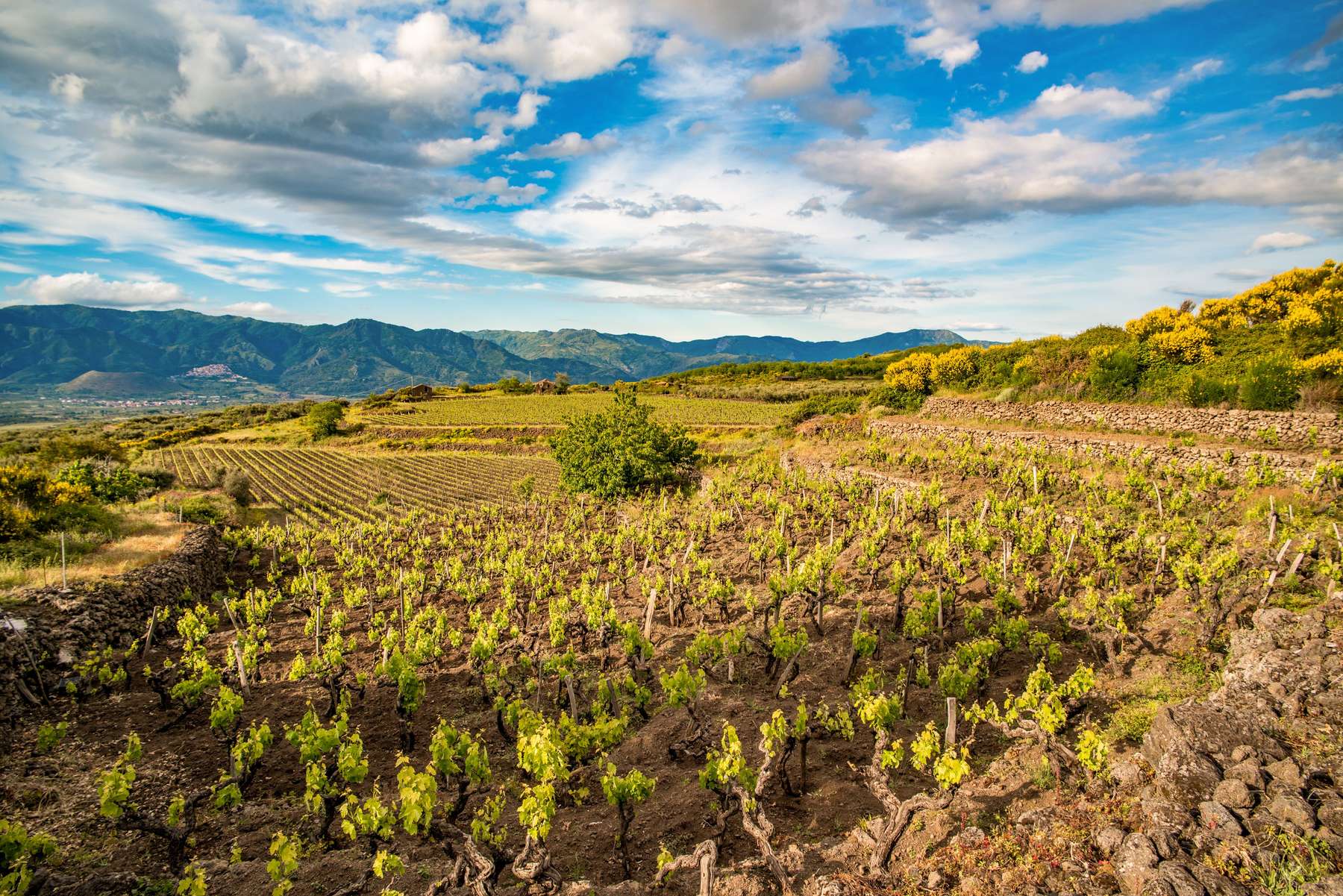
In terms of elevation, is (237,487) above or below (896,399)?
below

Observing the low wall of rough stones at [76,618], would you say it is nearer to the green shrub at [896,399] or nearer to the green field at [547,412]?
the green shrub at [896,399]

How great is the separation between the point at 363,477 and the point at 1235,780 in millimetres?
66613

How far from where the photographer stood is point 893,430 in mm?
33188

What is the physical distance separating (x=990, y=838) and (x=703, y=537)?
634 inches

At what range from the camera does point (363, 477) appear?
6156 centimetres

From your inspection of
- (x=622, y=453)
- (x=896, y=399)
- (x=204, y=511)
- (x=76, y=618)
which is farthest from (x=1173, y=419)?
(x=204, y=511)

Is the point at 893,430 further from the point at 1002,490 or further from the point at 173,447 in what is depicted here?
the point at 173,447

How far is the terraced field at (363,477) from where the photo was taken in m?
49.2

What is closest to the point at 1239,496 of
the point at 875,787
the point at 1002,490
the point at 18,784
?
the point at 1002,490

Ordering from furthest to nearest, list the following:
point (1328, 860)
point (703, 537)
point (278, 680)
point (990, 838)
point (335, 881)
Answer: point (703, 537) → point (278, 680) → point (335, 881) → point (990, 838) → point (1328, 860)

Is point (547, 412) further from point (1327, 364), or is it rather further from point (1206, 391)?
point (1327, 364)

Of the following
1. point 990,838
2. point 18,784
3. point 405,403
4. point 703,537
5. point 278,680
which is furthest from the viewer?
point 405,403

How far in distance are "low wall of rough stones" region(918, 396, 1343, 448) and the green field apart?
39.7 metres

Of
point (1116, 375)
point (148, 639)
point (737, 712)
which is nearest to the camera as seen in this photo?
point (737, 712)
